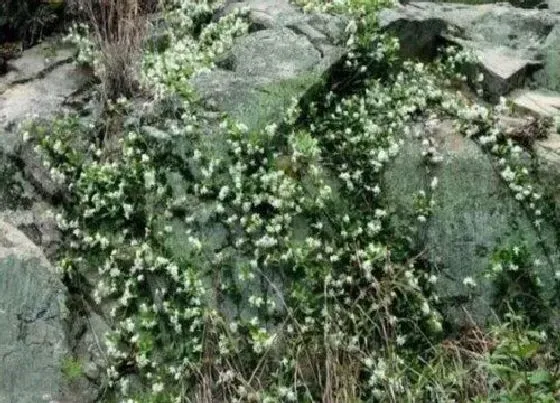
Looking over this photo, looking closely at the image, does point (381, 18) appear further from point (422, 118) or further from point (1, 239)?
point (1, 239)

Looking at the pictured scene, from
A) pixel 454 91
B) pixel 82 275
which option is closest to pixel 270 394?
pixel 82 275

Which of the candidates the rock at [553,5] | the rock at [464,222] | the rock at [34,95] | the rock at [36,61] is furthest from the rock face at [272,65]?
the rock at [553,5]

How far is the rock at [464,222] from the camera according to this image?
450 centimetres

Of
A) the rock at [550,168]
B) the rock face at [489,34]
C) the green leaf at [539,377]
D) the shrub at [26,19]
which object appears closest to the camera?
the green leaf at [539,377]

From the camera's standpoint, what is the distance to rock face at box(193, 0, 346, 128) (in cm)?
480

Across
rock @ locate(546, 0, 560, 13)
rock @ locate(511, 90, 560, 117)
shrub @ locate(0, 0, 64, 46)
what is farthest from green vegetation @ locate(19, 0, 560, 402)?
rock @ locate(546, 0, 560, 13)

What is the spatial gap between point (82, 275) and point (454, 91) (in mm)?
2630

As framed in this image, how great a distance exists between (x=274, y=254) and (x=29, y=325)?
136 cm

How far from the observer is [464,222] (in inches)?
182

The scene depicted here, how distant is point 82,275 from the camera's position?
451cm

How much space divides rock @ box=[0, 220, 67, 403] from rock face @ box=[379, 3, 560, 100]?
266 centimetres

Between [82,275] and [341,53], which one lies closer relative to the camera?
[82,275]

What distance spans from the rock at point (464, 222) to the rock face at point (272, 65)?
782 millimetres

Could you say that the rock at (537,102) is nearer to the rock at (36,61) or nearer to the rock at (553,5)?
the rock at (553,5)
